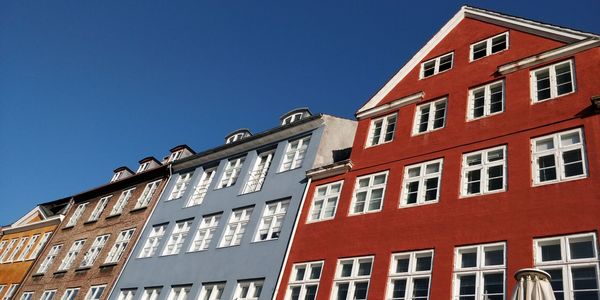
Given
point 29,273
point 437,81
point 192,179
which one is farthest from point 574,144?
point 29,273

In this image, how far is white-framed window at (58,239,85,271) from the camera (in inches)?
1410

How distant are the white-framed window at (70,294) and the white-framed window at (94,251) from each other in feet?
5.54

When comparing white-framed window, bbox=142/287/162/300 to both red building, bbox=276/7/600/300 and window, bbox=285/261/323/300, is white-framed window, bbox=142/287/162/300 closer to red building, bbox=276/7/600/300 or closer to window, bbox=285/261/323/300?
red building, bbox=276/7/600/300

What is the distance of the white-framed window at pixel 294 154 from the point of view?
26500 mm

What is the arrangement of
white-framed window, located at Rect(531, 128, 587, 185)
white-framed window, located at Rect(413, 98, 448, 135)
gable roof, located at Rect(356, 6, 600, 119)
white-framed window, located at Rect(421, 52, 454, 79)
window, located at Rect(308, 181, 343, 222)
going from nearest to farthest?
1. white-framed window, located at Rect(531, 128, 587, 185)
2. gable roof, located at Rect(356, 6, 600, 119)
3. white-framed window, located at Rect(413, 98, 448, 135)
4. window, located at Rect(308, 181, 343, 222)
5. white-framed window, located at Rect(421, 52, 454, 79)

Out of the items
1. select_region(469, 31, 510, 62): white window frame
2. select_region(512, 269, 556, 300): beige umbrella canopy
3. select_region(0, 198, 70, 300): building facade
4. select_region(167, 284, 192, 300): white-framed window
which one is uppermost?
select_region(469, 31, 510, 62): white window frame

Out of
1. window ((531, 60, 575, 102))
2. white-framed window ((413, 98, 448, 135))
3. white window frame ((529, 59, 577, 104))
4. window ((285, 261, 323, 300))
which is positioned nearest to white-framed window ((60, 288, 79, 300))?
window ((285, 261, 323, 300))

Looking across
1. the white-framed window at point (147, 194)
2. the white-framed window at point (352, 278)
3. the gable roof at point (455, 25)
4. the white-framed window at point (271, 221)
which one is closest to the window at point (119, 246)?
the white-framed window at point (147, 194)

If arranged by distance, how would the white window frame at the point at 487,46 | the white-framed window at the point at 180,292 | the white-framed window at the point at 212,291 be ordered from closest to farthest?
the white window frame at the point at 487,46
the white-framed window at the point at 212,291
the white-framed window at the point at 180,292

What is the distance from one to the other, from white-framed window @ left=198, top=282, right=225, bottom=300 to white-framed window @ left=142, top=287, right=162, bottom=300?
3555 millimetres

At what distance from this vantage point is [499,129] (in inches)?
715

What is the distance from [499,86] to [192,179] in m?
19.7

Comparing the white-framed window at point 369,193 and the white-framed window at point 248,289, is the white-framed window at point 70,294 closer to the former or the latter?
the white-framed window at point 248,289

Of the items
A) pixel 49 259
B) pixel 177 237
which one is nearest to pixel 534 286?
pixel 177 237
